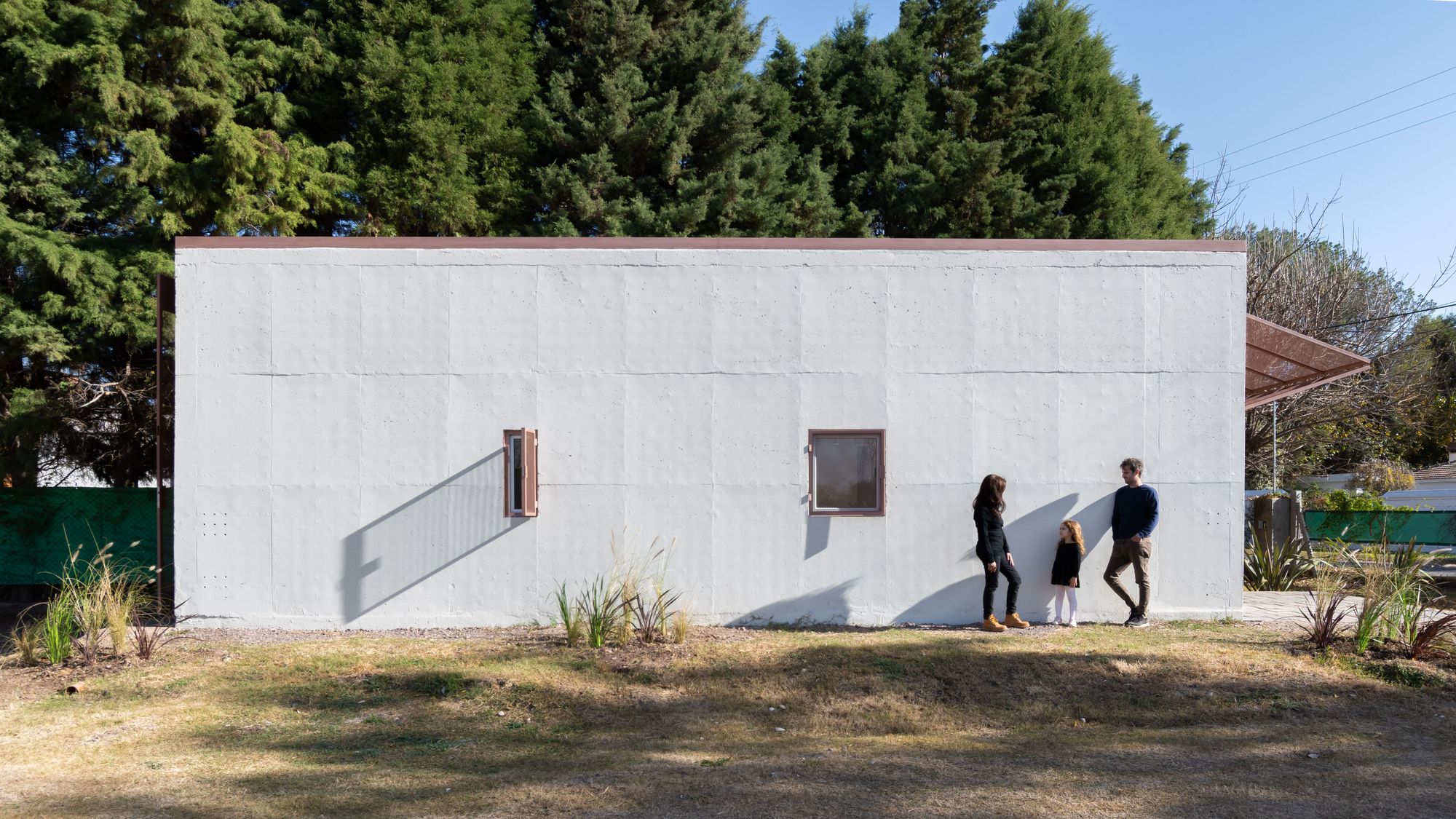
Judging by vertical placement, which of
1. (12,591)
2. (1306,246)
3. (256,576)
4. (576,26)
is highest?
(576,26)

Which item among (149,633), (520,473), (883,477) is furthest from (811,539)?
(149,633)

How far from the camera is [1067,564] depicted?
964 centimetres

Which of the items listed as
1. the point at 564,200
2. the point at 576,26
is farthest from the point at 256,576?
the point at 576,26

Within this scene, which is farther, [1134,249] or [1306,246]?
[1306,246]

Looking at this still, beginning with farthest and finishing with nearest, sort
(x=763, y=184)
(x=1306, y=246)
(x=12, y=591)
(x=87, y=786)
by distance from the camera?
1. (x=1306, y=246)
2. (x=763, y=184)
3. (x=12, y=591)
4. (x=87, y=786)

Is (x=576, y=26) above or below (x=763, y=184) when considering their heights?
above

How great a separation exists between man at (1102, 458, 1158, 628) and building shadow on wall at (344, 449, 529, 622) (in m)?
5.92

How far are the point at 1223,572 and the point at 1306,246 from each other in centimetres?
1778

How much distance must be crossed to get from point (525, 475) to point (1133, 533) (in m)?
5.81

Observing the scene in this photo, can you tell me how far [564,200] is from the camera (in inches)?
809

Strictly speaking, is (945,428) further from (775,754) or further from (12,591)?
(12,591)

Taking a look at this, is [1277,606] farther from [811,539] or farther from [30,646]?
[30,646]

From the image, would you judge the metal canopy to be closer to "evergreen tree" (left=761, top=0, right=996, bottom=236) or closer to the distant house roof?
"evergreen tree" (left=761, top=0, right=996, bottom=236)

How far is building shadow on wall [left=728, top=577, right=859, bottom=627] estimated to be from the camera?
9.84 meters
